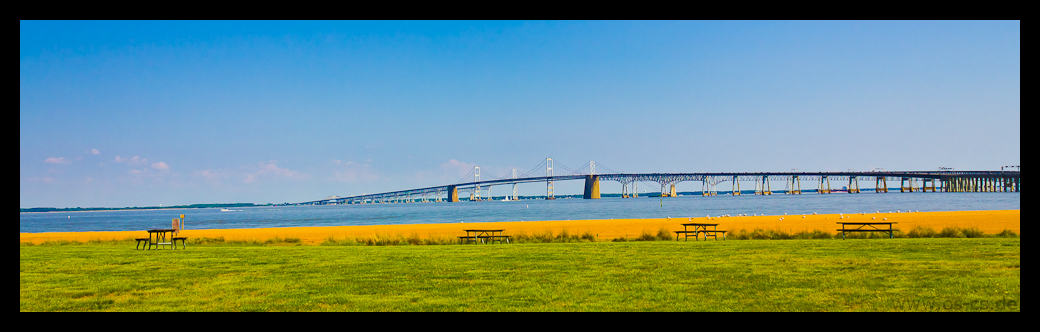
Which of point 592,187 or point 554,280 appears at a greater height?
point 592,187

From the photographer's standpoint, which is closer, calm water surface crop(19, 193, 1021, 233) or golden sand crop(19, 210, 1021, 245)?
golden sand crop(19, 210, 1021, 245)

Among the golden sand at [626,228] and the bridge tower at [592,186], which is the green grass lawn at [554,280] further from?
the bridge tower at [592,186]

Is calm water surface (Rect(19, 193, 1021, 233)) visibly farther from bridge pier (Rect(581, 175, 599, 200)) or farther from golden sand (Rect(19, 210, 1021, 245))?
bridge pier (Rect(581, 175, 599, 200))

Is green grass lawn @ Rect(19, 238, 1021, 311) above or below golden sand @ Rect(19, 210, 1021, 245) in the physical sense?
above

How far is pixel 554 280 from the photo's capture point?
29.5 ft

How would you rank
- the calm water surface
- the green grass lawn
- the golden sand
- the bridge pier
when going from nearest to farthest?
the green grass lawn
the golden sand
the calm water surface
the bridge pier

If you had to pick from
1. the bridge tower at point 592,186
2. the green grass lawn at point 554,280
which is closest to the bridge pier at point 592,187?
the bridge tower at point 592,186

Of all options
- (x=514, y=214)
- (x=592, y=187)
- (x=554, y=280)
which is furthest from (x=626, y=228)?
(x=592, y=187)

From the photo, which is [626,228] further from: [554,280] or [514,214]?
[514,214]

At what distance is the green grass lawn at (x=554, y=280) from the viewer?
284 inches

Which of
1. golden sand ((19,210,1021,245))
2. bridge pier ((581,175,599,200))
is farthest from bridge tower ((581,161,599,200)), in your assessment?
golden sand ((19,210,1021,245))

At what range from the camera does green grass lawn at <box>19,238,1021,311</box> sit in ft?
23.6

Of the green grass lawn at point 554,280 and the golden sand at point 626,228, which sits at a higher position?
the green grass lawn at point 554,280
